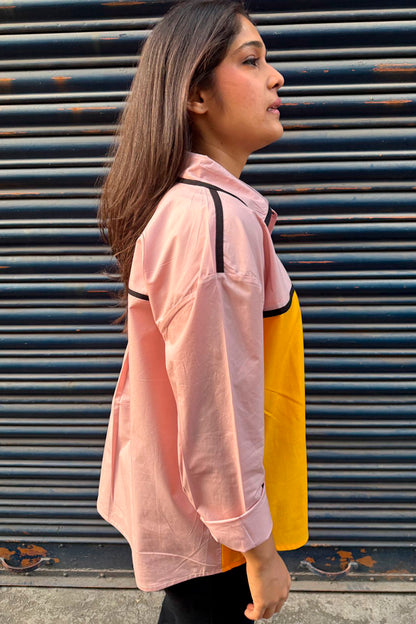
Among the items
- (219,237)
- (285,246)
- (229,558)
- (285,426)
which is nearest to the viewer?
(219,237)

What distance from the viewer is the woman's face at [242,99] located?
1267mm

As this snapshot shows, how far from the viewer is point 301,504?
5.01ft

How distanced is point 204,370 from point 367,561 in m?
2.21

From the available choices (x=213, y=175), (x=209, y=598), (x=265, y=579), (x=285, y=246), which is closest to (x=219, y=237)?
(x=213, y=175)

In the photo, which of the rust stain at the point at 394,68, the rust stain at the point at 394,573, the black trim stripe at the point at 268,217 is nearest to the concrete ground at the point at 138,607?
the rust stain at the point at 394,573

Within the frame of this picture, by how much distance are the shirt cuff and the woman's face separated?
1.00 metres

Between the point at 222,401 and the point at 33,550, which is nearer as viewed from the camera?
the point at 222,401

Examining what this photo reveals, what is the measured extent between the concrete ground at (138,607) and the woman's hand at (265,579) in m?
1.46

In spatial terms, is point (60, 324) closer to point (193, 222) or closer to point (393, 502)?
point (193, 222)

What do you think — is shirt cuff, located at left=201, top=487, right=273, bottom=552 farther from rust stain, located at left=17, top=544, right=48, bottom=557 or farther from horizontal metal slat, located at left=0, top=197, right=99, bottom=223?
rust stain, located at left=17, top=544, right=48, bottom=557

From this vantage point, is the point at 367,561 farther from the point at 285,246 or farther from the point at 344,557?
the point at 285,246

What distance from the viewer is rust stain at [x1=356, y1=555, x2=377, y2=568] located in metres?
2.63

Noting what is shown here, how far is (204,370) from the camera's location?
43.3 inches

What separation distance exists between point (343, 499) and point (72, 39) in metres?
2.71
